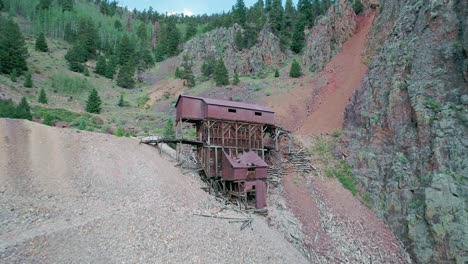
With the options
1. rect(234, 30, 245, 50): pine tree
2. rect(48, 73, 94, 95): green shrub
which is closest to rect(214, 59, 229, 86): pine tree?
rect(234, 30, 245, 50): pine tree

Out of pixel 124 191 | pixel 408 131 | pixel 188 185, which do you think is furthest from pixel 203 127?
pixel 408 131

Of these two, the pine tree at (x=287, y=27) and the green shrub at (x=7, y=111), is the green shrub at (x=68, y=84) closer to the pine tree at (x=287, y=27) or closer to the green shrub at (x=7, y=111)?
the green shrub at (x=7, y=111)

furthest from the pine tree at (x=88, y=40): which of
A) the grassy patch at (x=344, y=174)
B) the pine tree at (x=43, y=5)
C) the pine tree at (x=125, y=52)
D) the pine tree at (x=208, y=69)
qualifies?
the grassy patch at (x=344, y=174)

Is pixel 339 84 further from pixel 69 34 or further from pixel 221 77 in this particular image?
pixel 69 34

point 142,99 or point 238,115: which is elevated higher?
point 142,99

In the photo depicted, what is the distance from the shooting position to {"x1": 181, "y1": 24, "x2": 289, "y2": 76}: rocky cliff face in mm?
58625

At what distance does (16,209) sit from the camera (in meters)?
16.3

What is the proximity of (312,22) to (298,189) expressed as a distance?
47493 mm

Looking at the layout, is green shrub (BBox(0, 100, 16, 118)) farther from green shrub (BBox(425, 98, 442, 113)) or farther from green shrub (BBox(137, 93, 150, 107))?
green shrub (BBox(425, 98, 442, 113))

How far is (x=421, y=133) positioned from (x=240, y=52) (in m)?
45.0

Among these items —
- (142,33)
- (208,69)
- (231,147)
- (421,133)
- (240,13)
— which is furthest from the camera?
(142,33)

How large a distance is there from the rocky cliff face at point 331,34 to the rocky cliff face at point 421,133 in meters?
16.5

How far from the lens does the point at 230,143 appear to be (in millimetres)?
27328

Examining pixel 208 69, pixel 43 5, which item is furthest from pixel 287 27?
pixel 43 5
